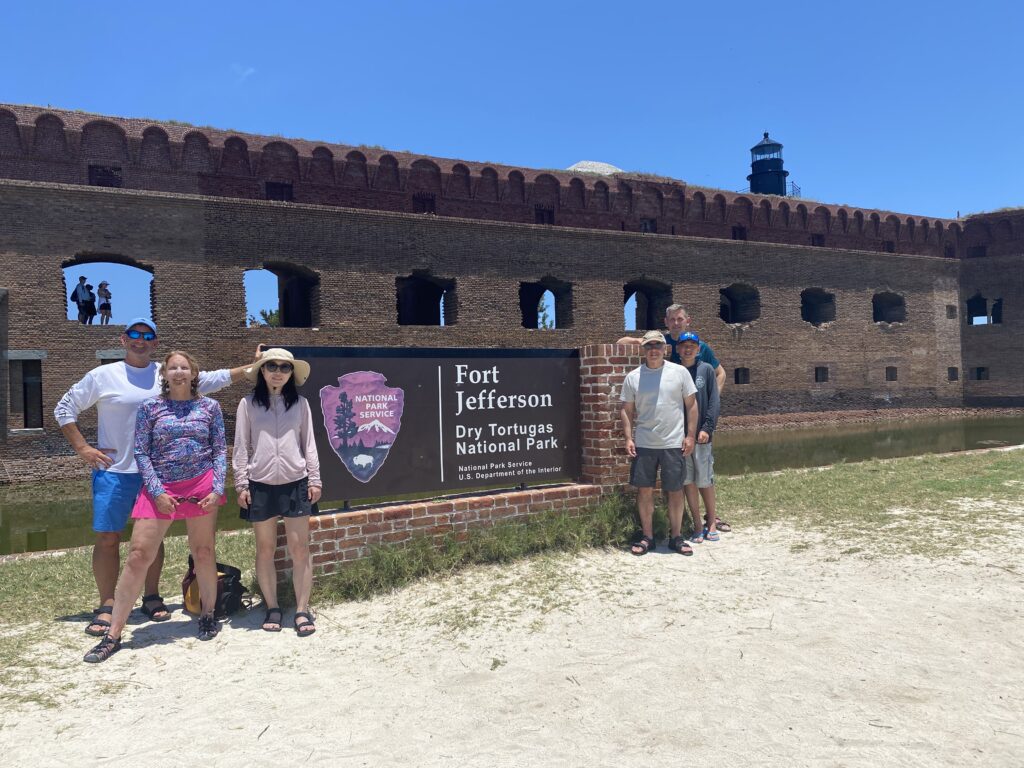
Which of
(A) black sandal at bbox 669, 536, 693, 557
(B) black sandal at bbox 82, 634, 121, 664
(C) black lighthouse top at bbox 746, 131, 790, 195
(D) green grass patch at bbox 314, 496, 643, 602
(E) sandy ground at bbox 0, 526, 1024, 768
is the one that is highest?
(C) black lighthouse top at bbox 746, 131, 790, 195

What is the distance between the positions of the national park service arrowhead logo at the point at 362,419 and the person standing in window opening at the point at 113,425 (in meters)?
0.76

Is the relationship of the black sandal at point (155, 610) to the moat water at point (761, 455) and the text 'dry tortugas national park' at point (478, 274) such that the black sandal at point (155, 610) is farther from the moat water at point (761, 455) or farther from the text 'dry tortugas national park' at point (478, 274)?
the text 'dry tortugas national park' at point (478, 274)

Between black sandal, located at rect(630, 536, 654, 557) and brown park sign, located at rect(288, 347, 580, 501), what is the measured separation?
31.5 inches

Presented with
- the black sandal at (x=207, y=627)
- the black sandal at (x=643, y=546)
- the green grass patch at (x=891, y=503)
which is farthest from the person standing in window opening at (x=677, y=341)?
the black sandal at (x=207, y=627)

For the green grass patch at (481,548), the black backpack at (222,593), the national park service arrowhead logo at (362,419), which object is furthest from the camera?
the national park service arrowhead logo at (362,419)

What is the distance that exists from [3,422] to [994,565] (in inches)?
685

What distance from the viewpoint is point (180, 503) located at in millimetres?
3615

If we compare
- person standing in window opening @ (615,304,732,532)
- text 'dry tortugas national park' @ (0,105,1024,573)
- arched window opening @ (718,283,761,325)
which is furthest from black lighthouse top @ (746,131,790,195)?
person standing in window opening @ (615,304,732,532)

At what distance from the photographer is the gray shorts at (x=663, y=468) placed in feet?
16.5

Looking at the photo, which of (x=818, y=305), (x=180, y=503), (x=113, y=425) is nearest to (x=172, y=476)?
(x=180, y=503)

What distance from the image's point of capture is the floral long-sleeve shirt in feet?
11.7

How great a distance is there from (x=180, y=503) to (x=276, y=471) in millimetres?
533

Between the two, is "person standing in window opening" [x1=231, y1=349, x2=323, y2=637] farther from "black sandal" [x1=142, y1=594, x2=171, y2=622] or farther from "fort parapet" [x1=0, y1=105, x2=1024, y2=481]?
"fort parapet" [x1=0, y1=105, x2=1024, y2=481]

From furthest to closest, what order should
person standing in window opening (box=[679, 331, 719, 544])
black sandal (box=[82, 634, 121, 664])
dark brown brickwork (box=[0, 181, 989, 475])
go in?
dark brown brickwork (box=[0, 181, 989, 475]), person standing in window opening (box=[679, 331, 719, 544]), black sandal (box=[82, 634, 121, 664])
